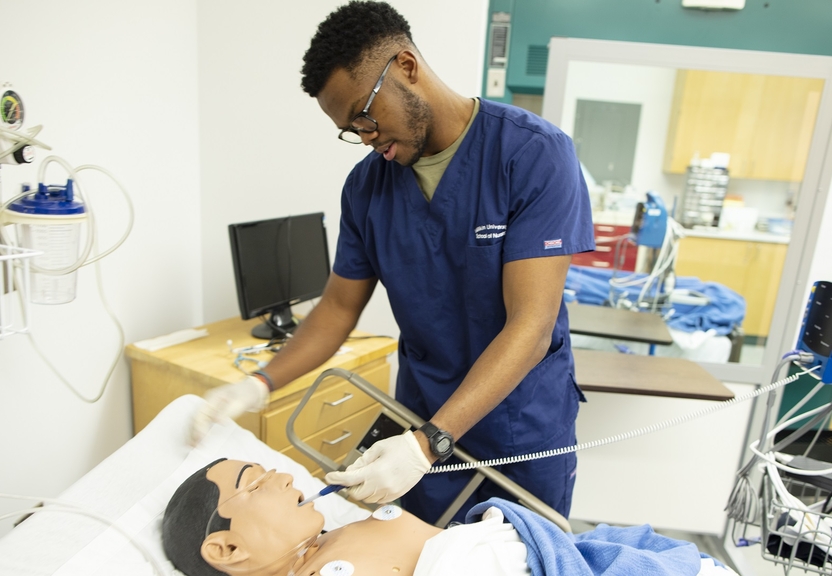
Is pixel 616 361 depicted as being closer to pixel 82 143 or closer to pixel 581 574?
pixel 581 574

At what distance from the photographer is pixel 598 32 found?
3623mm

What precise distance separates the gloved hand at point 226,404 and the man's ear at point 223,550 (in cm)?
26

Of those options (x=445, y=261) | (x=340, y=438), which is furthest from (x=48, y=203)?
(x=340, y=438)

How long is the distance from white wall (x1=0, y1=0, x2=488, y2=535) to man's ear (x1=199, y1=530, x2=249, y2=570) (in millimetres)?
841

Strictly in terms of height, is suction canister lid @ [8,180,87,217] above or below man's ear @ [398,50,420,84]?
below

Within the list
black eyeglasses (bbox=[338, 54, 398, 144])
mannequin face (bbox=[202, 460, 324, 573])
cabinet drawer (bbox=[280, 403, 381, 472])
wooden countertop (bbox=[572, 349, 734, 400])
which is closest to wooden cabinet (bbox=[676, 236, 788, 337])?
wooden countertop (bbox=[572, 349, 734, 400])

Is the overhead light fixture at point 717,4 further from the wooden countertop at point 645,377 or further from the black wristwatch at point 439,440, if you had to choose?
the black wristwatch at point 439,440

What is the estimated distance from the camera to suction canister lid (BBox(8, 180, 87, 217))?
109 cm

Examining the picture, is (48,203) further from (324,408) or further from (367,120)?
(324,408)

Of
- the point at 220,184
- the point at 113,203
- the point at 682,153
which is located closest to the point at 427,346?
the point at 113,203

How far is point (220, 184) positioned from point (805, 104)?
2.38m

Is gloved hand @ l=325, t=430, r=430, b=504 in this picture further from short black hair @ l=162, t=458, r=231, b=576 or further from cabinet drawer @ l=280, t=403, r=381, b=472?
cabinet drawer @ l=280, t=403, r=381, b=472

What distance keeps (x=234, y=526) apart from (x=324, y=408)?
97cm

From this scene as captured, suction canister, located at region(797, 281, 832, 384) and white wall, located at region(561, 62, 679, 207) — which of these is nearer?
suction canister, located at region(797, 281, 832, 384)
